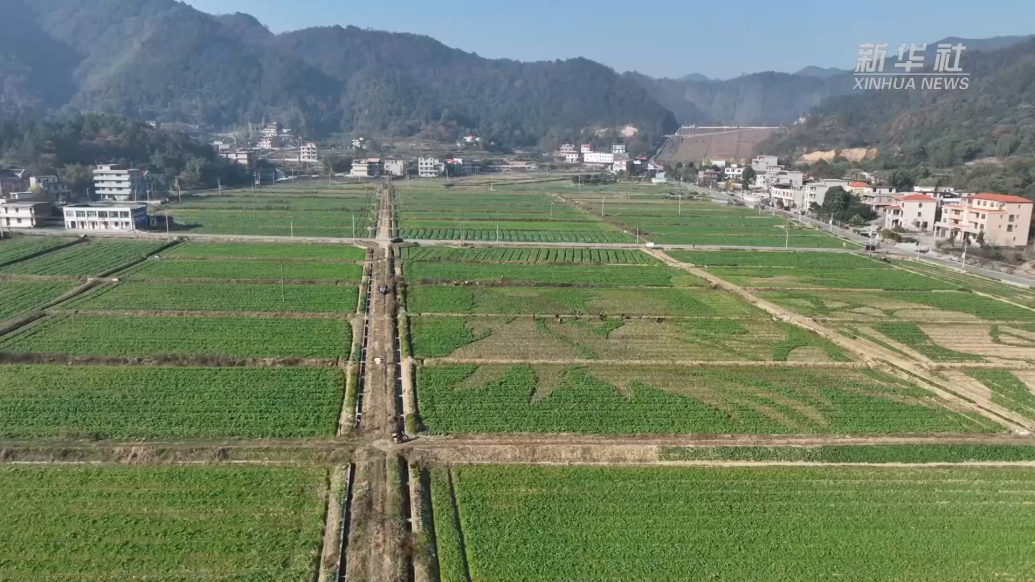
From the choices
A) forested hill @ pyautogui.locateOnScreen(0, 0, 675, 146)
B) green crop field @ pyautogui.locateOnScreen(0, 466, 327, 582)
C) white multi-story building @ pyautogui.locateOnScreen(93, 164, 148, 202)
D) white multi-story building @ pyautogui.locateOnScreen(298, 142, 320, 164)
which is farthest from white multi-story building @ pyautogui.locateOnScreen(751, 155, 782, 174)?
green crop field @ pyautogui.locateOnScreen(0, 466, 327, 582)

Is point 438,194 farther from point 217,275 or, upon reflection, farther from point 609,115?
point 609,115

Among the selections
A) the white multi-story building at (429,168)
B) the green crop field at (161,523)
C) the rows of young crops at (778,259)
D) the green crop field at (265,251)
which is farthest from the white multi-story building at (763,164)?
the green crop field at (161,523)

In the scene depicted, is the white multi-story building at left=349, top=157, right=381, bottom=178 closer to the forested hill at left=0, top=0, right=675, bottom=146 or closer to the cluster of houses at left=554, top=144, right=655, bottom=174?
the cluster of houses at left=554, top=144, right=655, bottom=174

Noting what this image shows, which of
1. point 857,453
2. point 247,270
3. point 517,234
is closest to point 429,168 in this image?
point 517,234

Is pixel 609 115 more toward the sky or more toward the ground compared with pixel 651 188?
more toward the sky

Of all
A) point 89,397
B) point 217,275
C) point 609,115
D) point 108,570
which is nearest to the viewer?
point 108,570

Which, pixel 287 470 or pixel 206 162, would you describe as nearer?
pixel 287 470

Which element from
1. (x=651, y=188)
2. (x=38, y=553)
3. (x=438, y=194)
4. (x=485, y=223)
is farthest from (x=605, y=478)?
(x=651, y=188)
